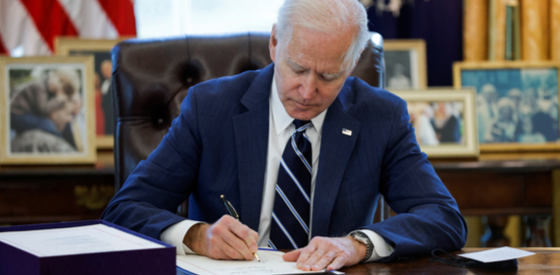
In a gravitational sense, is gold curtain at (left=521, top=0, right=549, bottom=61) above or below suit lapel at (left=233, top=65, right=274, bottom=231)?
above

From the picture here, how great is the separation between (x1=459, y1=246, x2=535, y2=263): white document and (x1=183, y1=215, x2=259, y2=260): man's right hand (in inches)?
17.0

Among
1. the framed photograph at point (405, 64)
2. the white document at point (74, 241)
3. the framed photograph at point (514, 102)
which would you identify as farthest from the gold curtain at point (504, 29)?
the white document at point (74, 241)

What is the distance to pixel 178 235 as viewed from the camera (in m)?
1.18

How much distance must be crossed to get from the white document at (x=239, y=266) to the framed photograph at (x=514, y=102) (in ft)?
5.65

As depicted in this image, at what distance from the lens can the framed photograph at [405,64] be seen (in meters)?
2.65

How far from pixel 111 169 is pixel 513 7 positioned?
2.09 m

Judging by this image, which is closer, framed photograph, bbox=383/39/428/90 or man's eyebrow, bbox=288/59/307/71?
man's eyebrow, bbox=288/59/307/71

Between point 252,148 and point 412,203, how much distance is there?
1.50 feet

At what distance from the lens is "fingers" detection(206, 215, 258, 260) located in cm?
106

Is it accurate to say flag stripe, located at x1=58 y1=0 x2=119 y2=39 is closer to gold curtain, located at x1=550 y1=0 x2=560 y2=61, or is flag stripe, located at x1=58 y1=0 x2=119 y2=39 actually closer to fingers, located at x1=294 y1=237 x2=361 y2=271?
fingers, located at x1=294 y1=237 x2=361 y2=271

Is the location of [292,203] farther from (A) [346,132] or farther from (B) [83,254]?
(B) [83,254]

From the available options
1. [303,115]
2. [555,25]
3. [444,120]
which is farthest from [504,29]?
[303,115]

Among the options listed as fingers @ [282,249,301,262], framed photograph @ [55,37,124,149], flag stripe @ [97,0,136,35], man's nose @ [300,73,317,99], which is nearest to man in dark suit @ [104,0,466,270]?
man's nose @ [300,73,317,99]

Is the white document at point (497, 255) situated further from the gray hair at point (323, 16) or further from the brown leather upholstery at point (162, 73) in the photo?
the brown leather upholstery at point (162, 73)
